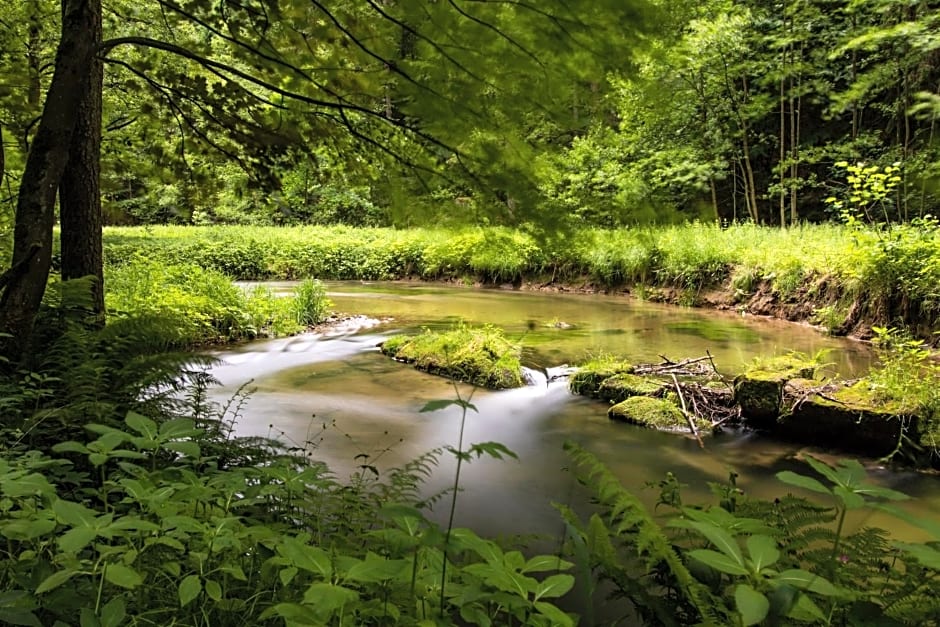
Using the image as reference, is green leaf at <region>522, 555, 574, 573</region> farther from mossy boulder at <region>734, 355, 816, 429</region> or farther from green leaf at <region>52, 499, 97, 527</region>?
mossy boulder at <region>734, 355, 816, 429</region>

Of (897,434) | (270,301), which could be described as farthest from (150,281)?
(897,434)

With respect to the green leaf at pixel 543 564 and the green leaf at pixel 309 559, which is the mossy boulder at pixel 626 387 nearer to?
the green leaf at pixel 543 564

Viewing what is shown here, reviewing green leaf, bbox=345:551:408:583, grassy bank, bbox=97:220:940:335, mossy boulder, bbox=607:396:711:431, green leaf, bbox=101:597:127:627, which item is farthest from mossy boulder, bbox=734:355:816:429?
green leaf, bbox=101:597:127:627

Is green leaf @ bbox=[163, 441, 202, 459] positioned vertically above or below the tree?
below

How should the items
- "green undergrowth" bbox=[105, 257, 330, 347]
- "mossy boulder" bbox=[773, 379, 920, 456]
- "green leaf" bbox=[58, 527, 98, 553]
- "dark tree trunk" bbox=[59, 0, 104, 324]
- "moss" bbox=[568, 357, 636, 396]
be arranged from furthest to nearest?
"green undergrowth" bbox=[105, 257, 330, 347] < "moss" bbox=[568, 357, 636, 396] < "mossy boulder" bbox=[773, 379, 920, 456] < "dark tree trunk" bbox=[59, 0, 104, 324] < "green leaf" bbox=[58, 527, 98, 553]

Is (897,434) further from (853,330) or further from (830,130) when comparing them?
(830,130)

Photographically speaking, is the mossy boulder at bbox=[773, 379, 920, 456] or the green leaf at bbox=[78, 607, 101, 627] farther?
the mossy boulder at bbox=[773, 379, 920, 456]

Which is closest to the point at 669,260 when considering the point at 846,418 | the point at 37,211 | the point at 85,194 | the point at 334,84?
the point at 846,418

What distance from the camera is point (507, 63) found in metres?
2.24

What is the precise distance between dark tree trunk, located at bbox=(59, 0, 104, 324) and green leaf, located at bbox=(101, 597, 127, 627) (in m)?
3.21

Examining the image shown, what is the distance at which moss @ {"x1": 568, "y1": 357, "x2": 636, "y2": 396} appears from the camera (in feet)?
21.3

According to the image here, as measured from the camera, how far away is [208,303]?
29.2ft

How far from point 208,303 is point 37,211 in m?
6.05

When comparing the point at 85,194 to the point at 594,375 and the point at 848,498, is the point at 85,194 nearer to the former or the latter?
the point at 848,498
